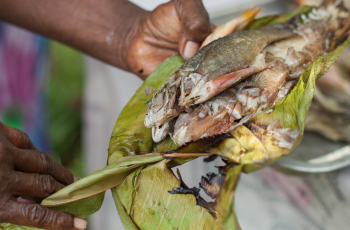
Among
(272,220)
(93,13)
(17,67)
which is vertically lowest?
(272,220)

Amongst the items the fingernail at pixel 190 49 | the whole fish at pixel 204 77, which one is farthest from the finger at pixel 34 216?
the fingernail at pixel 190 49

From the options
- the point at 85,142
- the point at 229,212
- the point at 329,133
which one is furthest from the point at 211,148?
the point at 85,142

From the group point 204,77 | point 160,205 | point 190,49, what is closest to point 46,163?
point 160,205

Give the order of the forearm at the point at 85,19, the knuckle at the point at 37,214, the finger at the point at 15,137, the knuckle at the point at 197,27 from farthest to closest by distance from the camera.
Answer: the forearm at the point at 85,19, the knuckle at the point at 197,27, the finger at the point at 15,137, the knuckle at the point at 37,214

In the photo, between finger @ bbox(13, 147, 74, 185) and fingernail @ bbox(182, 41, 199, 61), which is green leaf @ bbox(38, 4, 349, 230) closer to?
finger @ bbox(13, 147, 74, 185)

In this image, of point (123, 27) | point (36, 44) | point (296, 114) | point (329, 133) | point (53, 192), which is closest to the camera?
point (296, 114)

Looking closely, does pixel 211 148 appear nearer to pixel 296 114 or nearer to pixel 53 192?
pixel 296 114

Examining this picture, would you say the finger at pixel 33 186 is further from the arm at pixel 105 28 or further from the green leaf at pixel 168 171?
the arm at pixel 105 28
